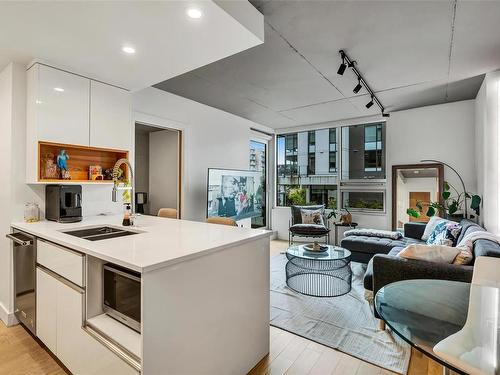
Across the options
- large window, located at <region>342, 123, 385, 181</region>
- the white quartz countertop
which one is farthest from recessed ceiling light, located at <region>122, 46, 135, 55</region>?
large window, located at <region>342, 123, 385, 181</region>

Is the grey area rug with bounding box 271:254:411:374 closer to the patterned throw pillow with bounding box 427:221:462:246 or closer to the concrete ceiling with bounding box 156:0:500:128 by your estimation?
the patterned throw pillow with bounding box 427:221:462:246

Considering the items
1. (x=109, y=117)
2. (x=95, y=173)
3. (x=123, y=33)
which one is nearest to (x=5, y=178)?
(x=95, y=173)

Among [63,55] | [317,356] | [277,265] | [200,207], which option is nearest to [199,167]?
[200,207]

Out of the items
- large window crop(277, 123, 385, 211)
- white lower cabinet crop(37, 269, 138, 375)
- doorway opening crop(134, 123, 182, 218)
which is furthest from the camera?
large window crop(277, 123, 385, 211)

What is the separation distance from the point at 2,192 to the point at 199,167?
239 cm

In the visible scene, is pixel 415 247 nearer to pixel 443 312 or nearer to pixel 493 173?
pixel 443 312

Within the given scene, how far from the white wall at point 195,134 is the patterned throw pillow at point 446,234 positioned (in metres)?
3.25

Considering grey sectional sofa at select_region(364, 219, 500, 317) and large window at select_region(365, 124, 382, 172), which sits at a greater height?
large window at select_region(365, 124, 382, 172)

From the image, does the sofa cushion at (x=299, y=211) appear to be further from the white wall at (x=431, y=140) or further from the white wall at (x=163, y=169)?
the white wall at (x=163, y=169)

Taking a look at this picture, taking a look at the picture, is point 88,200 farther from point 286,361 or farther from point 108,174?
point 286,361

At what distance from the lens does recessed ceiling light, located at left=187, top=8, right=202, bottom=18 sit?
5.42 ft

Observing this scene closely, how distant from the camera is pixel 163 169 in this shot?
14.7 feet

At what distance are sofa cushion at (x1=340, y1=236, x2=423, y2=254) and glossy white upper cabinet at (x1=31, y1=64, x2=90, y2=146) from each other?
361 centimetres

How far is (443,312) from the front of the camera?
4.44 ft
